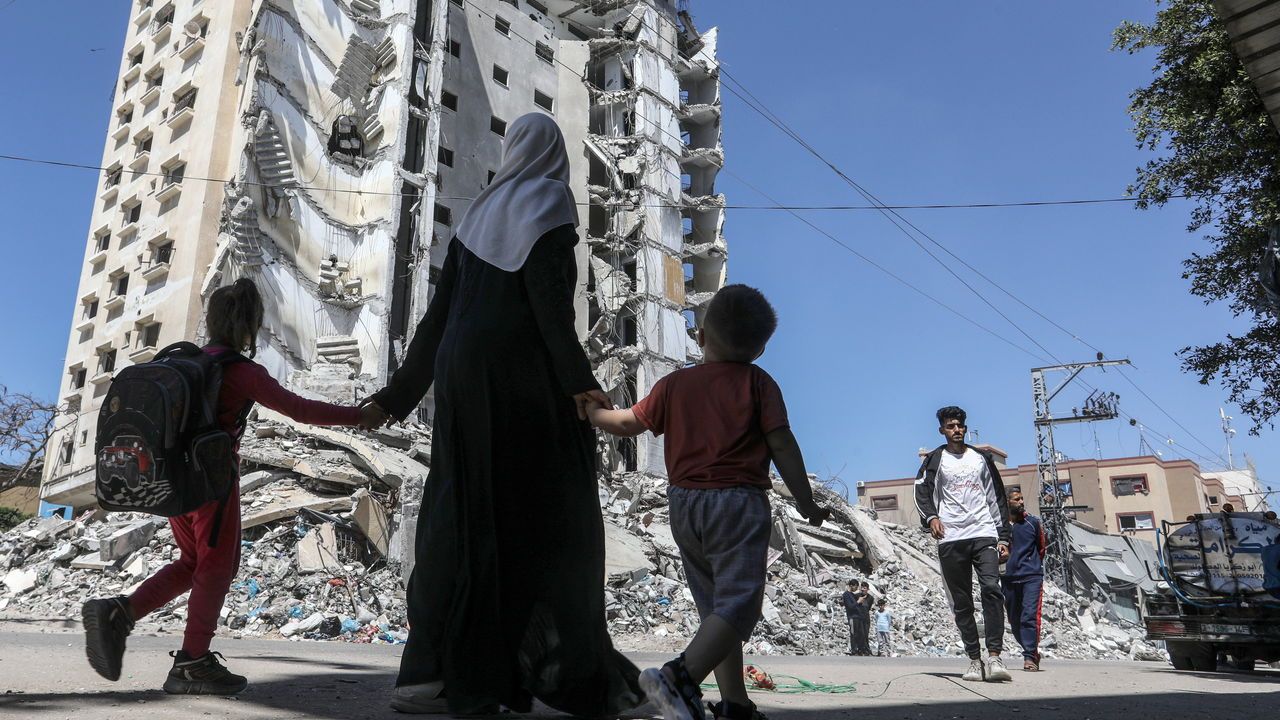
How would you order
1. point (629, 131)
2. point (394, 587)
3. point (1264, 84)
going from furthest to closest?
1. point (629, 131)
2. point (394, 587)
3. point (1264, 84)

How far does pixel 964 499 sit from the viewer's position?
6.05 metres

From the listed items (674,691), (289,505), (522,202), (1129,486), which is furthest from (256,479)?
(1129,486)

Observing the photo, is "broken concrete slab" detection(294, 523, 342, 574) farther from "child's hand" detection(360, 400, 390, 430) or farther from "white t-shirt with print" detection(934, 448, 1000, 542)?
"child's hand" detection(360, 400, 390, 430)

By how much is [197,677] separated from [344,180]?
30.7 metres

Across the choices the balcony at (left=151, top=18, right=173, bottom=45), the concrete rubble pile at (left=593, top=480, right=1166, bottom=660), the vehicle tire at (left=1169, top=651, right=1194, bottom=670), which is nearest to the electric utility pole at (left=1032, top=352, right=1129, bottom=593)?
the concrete rubble pile at (left=593, top=480, right=1166, bottom=660)

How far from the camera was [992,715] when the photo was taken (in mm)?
3479

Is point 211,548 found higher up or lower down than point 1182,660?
higher up

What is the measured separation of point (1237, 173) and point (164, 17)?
128 feet

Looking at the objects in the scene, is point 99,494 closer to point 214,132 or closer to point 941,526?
point 941,526

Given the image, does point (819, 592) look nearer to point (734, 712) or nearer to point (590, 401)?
point (734, 712)

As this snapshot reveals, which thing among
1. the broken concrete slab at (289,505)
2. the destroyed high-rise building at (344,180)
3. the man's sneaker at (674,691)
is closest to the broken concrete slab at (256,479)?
the broken concrete slab at (289,505)

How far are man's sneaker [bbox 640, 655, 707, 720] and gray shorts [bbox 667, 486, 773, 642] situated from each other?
0.21 metres

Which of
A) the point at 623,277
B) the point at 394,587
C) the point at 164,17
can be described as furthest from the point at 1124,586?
the point at 164,17

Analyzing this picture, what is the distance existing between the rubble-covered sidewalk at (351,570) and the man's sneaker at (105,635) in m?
8.53
